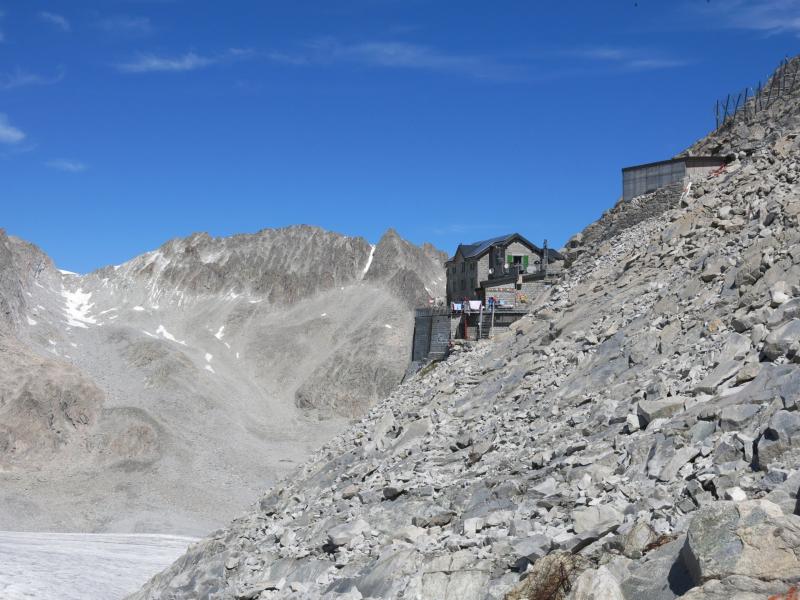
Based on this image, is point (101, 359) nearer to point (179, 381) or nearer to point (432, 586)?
point (179, 381)

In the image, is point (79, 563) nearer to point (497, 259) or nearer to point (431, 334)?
point (431, 334)

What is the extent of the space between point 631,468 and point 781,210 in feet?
35.8

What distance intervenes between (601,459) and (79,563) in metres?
64.1

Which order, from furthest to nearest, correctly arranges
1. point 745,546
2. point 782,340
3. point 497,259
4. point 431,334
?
1. point 497,259
2. point 431,334
3. point 782,340
4. point 745,546

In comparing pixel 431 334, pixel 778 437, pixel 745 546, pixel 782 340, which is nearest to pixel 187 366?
pixel 431 334

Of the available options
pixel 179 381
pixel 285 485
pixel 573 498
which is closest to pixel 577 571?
pixel 573 498

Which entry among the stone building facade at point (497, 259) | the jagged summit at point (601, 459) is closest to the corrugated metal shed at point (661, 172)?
the jagged summit at point (601, 459)

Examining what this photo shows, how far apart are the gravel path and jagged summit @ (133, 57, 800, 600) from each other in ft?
116

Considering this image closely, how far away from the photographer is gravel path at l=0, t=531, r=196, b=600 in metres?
60.9

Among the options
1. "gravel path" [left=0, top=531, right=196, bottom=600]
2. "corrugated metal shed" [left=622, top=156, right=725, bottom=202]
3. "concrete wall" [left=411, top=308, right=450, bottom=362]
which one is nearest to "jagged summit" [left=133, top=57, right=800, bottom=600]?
"corrugated metal shed" [left=622, top=156, right=725, bottom=202]

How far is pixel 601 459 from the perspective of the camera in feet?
50.6

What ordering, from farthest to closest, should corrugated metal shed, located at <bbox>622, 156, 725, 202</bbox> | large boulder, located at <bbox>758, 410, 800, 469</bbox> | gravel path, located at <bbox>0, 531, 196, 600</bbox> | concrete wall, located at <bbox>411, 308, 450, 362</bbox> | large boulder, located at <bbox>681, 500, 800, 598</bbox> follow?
gravel path, located at <bbox>0, 531, 196, 600</bbox>, concrete wall, located at <bbox>411, 308, 450, 362</bbox>, corrugated metal shed, located at <bbox>622, 156, 725, 202</bbox>, large boulder, located at <bbox>758, 410, 800, 469</bbox>, large boulder, located at <bbox>681, 500, 800, 598</bbox>

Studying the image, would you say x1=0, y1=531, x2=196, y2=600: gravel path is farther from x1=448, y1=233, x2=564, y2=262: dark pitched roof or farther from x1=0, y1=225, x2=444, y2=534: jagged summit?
x1=448, y1=233, x2=564, y2=262: dark pitched roof

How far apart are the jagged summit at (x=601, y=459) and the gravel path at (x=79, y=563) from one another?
35.4 meters
